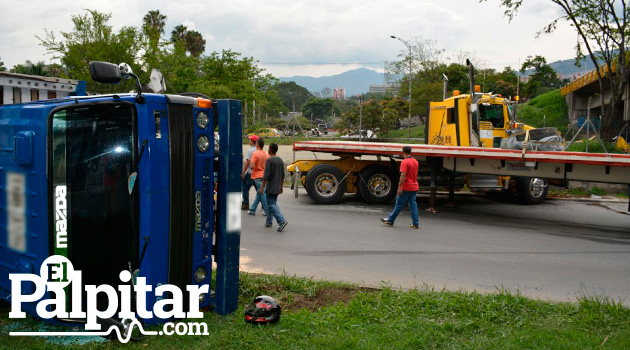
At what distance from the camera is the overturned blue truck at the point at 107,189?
4645 millimetres

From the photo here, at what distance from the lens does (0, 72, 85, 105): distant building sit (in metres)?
7.94

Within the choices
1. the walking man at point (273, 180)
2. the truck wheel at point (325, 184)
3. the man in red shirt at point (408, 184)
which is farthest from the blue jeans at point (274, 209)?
the truck wheel at point (325, 184)

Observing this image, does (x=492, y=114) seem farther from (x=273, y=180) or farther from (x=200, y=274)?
(x=200, y=274)

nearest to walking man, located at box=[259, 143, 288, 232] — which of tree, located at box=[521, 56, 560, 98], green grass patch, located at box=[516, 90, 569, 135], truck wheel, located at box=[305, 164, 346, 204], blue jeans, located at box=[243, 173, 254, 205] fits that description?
blue jeans, located at box=[243, 173, 254, 205]

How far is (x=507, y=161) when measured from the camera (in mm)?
12039

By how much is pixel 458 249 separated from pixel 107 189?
627 centimetres

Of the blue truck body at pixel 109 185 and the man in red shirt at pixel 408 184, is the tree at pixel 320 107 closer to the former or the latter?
the man in red shirt at pixel 408 184

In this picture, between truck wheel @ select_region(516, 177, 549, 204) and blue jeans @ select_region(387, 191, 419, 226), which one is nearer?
blue jeans @ select_region(387, 191, 419, 226)

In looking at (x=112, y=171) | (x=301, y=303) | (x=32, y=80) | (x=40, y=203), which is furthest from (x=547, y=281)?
(x=32, y=80)

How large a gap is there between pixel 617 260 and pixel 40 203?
26.7 ft

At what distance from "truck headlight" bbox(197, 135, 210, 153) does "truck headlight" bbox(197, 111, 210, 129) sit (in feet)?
0.32

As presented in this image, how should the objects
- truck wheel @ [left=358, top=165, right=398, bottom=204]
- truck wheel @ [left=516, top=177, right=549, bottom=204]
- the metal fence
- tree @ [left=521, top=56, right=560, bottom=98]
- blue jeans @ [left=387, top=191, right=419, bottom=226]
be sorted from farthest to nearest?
1. tree @ [left=521, top=56, right=560, bottom=98]
2. the metal fence
3. truck wheel @ [left=516, top=177, right=549, bottom=204]
4. truck wheel @ [left=358, top=165, right=398, bottom=204]
5. blue jeans @ [left=387, top=191, right=419, bottom=226]

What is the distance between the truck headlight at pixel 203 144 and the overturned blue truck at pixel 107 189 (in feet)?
0.05

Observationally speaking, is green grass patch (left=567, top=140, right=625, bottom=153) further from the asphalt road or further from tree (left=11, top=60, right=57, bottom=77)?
tree (left=11, top=60, right=57, bottom=77)
